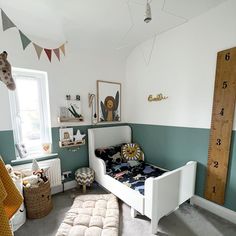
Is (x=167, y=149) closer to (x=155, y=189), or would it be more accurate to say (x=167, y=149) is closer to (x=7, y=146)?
(x=155, y=189)

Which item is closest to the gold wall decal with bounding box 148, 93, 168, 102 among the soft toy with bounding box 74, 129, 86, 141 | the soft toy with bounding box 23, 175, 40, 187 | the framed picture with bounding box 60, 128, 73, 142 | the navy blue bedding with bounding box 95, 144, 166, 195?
the navy blue bedding with bounding box 95, 144, 166, 195

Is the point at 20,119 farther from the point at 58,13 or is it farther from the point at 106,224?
the point at 106,224

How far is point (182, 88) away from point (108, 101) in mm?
1254

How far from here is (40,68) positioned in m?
2.10

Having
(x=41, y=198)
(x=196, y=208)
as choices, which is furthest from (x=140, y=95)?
(x=41, y=198)

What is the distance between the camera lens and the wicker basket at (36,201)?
1.79 metres

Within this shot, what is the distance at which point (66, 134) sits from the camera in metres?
2.32

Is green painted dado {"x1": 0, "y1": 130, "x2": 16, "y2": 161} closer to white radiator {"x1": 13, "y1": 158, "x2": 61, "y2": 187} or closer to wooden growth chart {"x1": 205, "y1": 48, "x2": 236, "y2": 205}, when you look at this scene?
white radiator {"x1": 13, "y1": 158, "x2": 61, "y2": 187}

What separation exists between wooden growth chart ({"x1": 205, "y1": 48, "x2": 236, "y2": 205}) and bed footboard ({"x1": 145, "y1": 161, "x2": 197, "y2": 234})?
0.75 ft

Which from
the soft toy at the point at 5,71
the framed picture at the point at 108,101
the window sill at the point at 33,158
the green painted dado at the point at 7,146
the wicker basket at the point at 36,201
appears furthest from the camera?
the framed picture at the point at 108,101

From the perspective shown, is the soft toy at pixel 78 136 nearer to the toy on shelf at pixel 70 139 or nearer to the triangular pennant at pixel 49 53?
the toy on shelf at pixel 70 139

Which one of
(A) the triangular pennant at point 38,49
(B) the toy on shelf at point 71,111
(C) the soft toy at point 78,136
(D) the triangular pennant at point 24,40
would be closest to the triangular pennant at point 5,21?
(D) the triangular pennant at point 24,40

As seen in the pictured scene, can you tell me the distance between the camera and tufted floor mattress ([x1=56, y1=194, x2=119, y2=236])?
152 centimetres

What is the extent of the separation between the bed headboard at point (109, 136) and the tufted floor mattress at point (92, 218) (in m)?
0.78
